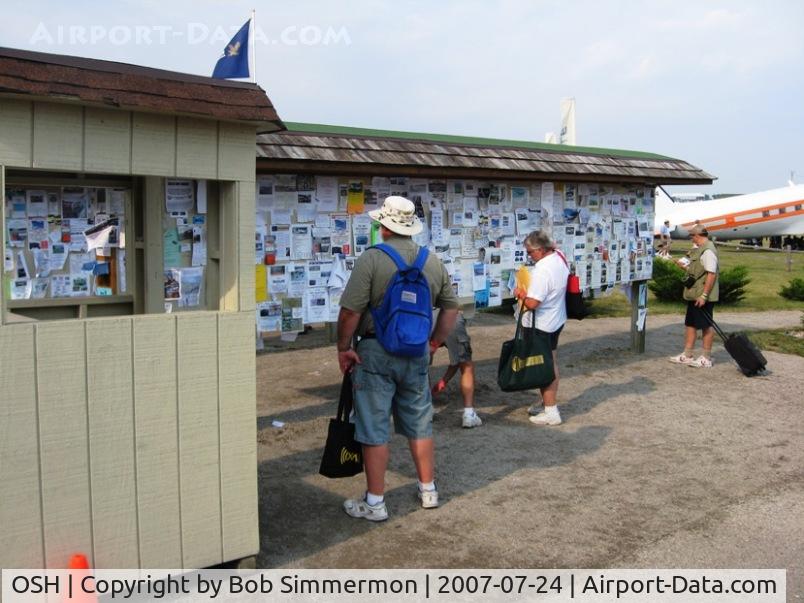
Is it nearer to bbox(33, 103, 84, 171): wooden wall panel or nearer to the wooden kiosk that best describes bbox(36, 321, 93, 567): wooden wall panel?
the wooden kiosk

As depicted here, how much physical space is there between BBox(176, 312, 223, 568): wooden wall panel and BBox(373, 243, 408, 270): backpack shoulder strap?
1192 millimetres

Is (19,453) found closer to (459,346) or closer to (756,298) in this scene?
(459,346)

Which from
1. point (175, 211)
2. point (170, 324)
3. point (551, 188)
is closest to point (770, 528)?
point (170, 324)

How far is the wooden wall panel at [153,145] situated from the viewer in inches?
145

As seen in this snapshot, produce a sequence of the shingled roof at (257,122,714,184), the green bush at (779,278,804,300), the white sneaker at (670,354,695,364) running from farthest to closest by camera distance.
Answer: the green bush at (779,278,804,300), the white sneaker at (670,354,695,364), the shingled roof at (257,122,714,184)

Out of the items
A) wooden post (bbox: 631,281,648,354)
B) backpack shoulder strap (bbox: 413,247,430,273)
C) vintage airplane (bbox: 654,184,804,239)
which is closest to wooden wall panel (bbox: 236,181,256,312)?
backpack shoulder strap (bbox: 413,247,430,273)

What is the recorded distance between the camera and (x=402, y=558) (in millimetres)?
4457

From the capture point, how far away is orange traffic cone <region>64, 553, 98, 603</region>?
348 cm

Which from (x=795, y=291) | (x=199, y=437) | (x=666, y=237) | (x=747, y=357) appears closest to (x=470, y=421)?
(x=199, y=437)

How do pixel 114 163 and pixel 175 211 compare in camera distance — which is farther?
pixel 175 211

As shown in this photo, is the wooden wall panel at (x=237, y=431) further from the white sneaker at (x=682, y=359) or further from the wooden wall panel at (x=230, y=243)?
the white sneaker at (x=682, y=359)

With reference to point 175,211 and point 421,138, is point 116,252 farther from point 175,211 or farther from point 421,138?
point 421,138

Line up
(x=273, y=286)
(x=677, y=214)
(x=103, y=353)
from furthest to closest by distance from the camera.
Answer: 1. (x=677, y=214)
2. (x=273, y=286)
3. (x=103, y=353)

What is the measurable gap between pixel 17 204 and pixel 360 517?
2634 millimetres
